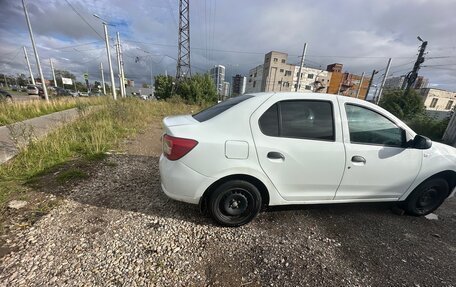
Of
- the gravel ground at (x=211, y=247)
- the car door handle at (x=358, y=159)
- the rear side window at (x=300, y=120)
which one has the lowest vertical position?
the gravel ground at (x=211, y=247)

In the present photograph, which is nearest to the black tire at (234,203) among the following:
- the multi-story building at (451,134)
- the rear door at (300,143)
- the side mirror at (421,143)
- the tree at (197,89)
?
the rear door at (300,143)

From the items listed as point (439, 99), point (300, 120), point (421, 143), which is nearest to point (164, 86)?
point (300, 120)

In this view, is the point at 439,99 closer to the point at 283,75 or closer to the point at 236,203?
the point at 283,75

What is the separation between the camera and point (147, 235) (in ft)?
7.55

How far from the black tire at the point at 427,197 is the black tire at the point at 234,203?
2.40m

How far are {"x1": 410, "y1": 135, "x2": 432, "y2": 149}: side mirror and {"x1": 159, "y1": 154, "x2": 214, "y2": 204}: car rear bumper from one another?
8.80 feet

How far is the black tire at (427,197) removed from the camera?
296cm

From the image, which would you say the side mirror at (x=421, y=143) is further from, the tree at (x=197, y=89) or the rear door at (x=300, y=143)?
the tree at (x=197, y=89)

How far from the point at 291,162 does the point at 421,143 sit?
178 centimetres

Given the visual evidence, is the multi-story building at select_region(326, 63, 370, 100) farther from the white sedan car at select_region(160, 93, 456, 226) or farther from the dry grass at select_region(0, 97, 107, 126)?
the white sedan car at select_region(160, 93, 456, 226)

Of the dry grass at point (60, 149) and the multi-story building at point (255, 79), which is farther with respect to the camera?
the multi-story building at point (255, 79)

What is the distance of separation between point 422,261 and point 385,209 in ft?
3.64

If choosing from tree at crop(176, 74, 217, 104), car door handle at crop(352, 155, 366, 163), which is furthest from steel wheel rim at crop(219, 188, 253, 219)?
tree at crop(176, 74, 217, 104)

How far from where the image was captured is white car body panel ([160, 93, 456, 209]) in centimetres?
222
